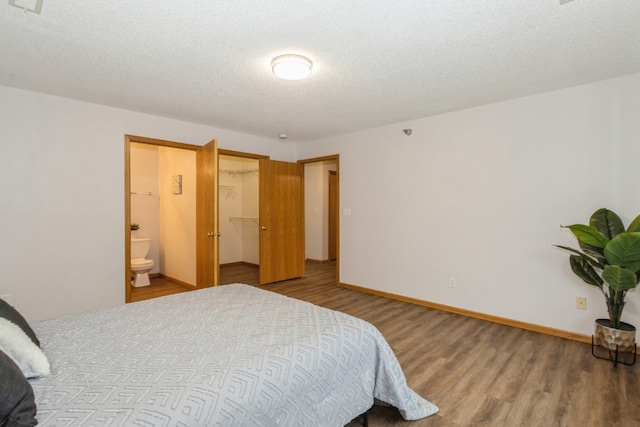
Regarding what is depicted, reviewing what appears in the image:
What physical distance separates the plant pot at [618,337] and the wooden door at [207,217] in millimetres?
3803

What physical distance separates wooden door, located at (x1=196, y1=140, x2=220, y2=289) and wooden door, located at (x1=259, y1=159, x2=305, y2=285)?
3.38 feet

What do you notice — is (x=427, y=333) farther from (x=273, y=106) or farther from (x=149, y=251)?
(x=149, y=251)

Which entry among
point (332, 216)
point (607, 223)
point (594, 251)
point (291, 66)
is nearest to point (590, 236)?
point (594, 251)

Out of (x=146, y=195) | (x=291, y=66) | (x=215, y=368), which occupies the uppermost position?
(x=291, y=66)

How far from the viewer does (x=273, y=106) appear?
3.59 meters

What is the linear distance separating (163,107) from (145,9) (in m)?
1.98

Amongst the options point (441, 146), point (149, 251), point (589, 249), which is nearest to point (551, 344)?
point (589, 249)

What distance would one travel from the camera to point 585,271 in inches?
108

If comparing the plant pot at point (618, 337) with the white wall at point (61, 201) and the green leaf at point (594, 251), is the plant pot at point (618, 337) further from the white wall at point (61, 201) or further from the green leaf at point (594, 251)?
the white wall at point (61, 201)

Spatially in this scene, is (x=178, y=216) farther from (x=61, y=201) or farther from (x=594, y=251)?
(x=594, y=251)

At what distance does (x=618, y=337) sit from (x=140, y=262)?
5.73 metres

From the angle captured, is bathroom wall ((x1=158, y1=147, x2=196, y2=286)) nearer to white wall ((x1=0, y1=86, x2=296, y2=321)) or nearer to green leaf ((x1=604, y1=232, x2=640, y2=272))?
white wall ((x1=0, y1=86, x2=296, y2=321))

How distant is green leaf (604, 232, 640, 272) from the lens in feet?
7.49

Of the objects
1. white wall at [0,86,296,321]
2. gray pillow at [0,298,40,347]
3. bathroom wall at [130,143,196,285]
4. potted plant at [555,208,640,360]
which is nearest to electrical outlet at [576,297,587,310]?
potted plant at [555,208,640,360]
